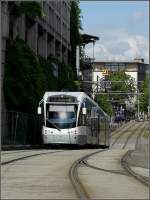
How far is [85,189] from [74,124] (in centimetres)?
2477

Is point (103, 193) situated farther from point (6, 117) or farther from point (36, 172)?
point (6, 117)

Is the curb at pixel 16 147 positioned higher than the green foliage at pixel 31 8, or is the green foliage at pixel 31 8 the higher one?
the green foliage at pixel 31 8

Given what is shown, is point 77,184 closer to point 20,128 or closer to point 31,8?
point 20,128

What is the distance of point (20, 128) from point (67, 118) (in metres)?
7.22

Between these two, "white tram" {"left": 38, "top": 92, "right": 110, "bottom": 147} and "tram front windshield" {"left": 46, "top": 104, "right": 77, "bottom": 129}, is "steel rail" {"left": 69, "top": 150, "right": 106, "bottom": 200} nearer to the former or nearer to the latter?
"white tram" {"left": 38, "top": 92, "right": 110, "bottom": 147}

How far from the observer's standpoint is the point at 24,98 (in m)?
51.6

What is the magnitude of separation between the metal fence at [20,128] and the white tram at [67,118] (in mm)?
3917

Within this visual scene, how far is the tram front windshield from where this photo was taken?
40.2m

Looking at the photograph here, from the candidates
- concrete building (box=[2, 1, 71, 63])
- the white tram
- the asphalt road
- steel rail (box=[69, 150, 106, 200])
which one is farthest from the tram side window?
steel rail (box=[69, 150, 106, 200])

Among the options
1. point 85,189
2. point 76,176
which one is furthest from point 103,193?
point 76,176

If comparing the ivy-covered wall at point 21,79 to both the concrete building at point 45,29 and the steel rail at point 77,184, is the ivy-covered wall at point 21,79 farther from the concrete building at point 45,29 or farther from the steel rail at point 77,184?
the steel rail at point 77,184

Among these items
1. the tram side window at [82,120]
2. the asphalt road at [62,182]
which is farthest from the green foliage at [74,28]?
the asphalt road at [62,182]

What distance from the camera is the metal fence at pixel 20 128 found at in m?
45.3

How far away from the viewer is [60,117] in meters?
40.5
